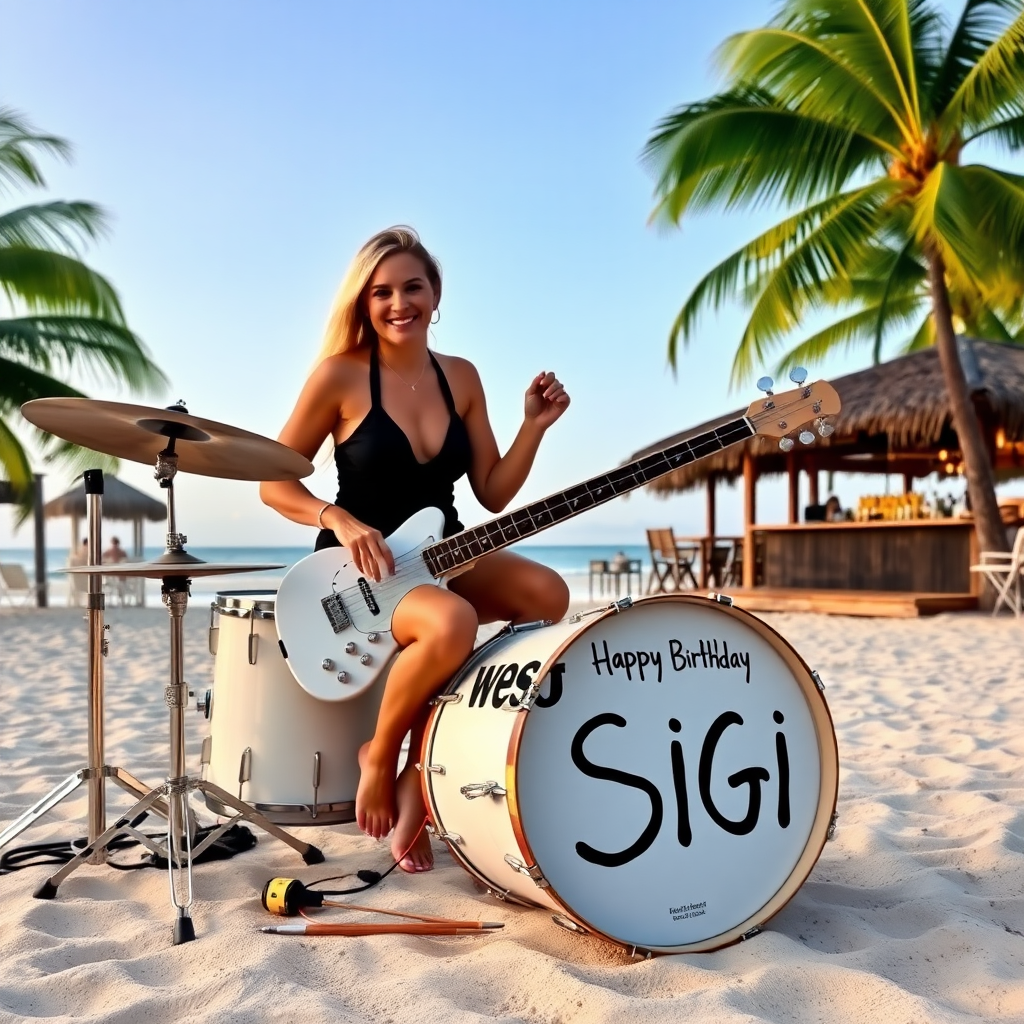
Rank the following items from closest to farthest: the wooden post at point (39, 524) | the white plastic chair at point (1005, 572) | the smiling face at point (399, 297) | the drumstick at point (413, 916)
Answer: the drumstick at point (413, 916)
the smiling face at point (399, 297)
the white plastic chair at point (1005, 572)
the wooden post at point (39, 524)

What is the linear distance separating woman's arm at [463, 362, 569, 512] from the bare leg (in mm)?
566

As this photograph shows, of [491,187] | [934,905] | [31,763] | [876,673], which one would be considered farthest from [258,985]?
[491,187]

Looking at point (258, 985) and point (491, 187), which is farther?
point (491, 187)

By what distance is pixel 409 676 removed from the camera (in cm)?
230

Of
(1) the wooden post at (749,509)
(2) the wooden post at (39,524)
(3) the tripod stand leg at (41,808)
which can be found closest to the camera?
(3) the tripod stand leg at (41,808)

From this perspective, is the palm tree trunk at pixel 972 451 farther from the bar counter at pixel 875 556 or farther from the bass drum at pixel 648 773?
the bass drum at pixel 648 773

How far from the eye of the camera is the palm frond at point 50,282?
13469mm

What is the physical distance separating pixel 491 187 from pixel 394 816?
12958mm

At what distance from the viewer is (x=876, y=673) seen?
6.31 metres

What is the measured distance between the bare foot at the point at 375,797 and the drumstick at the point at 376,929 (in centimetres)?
41

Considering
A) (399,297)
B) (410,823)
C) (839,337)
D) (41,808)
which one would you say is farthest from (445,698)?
(839,337)

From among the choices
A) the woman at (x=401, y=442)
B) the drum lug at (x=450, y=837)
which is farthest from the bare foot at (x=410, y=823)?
the drum lug at (x=450, y=837)

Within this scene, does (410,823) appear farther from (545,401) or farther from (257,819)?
(545,401)

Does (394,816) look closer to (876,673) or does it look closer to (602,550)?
(876,673)
